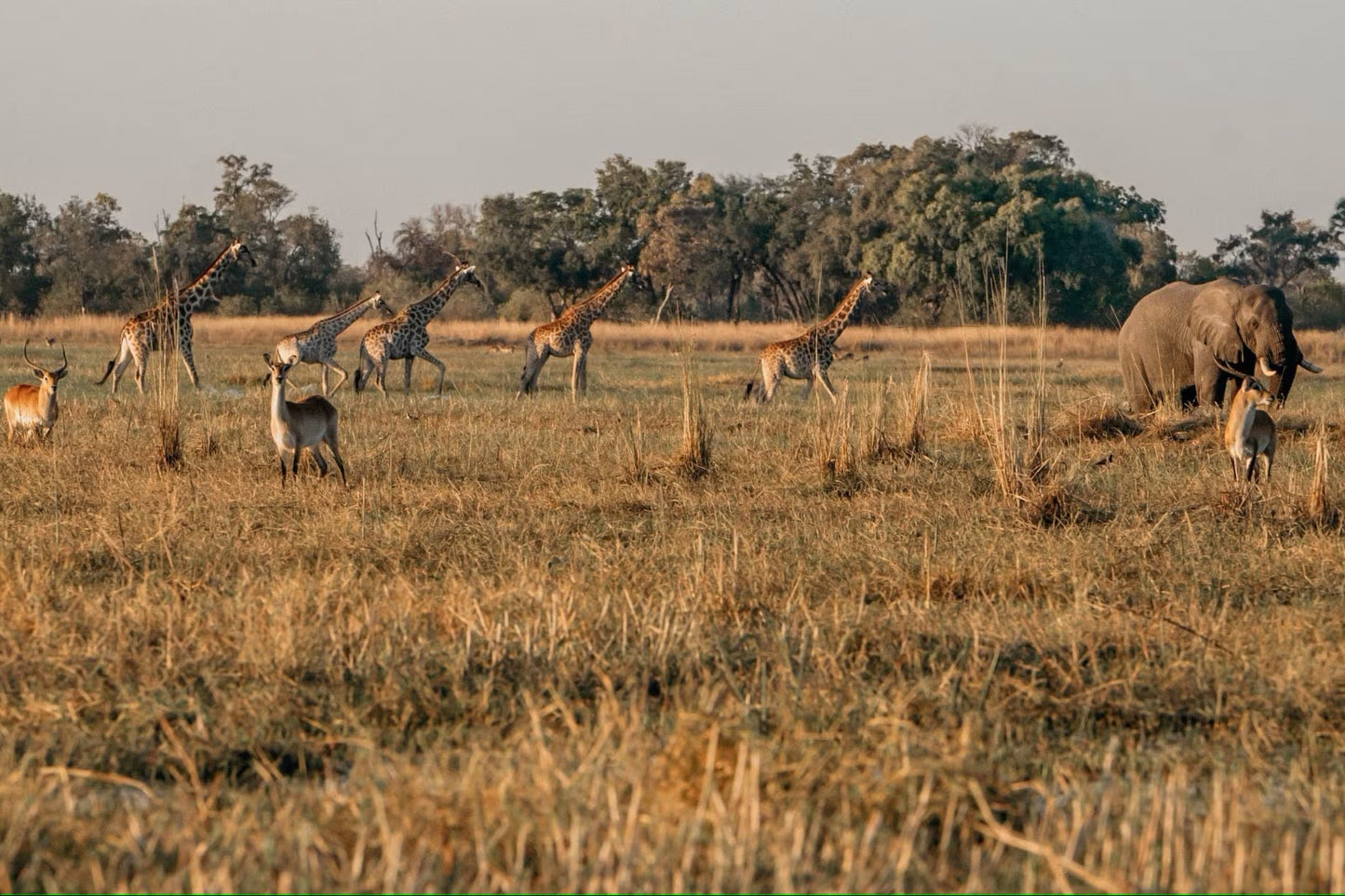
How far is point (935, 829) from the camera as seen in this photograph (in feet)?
11.7

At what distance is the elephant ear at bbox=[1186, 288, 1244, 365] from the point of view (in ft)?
53.4

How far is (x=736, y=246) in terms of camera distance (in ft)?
158

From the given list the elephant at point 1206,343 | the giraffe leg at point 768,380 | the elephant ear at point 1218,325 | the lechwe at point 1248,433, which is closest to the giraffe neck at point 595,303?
the giraffe leg at point 768,380

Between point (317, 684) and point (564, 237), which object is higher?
point (564, 237)

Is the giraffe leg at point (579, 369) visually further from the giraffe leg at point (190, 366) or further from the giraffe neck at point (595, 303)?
the giraffe leg at point (190, 366)

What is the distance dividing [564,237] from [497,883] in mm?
45061

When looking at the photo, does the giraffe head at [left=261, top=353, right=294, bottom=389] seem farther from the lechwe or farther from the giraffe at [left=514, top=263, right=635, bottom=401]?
the giraffe at [left=514, top=263, right=635, bottom=401]

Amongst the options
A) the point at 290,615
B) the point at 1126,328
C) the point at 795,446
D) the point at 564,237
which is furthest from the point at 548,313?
the point at 290,615

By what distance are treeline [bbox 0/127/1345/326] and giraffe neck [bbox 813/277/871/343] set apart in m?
18.4

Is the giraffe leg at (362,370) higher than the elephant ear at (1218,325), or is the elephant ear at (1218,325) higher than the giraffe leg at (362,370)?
the elephant ear at (1218,325)

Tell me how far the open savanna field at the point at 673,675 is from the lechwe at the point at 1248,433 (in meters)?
0.24

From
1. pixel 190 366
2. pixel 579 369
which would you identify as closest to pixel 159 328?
pixel 190 366

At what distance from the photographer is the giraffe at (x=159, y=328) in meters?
16.3

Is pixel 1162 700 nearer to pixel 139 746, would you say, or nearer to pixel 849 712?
pixel 849 712
